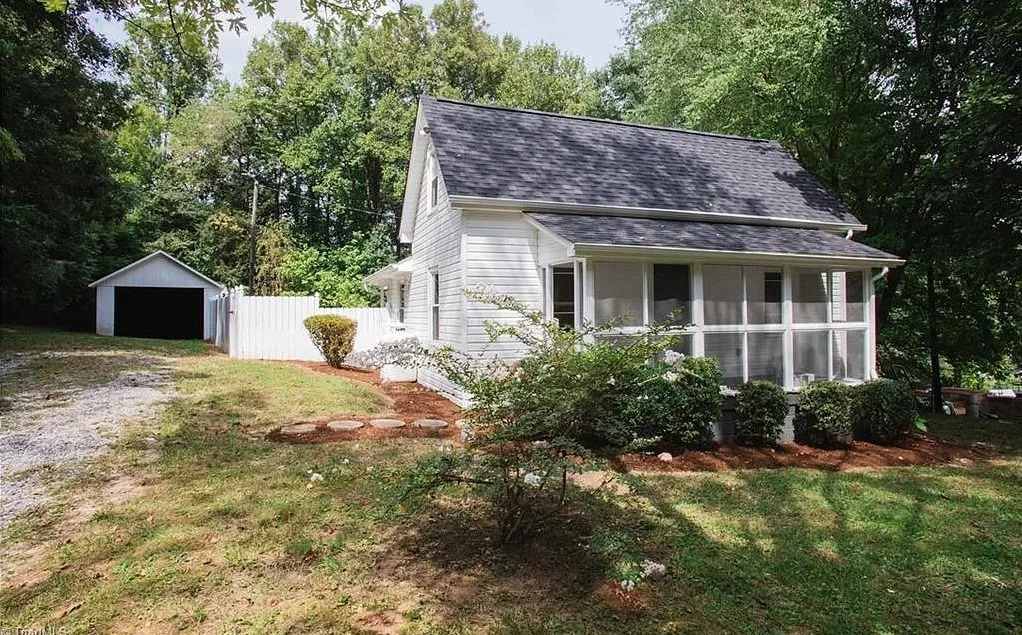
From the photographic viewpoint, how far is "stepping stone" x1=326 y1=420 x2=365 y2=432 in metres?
7.44

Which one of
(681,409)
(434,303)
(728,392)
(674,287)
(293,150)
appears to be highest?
(293,150)

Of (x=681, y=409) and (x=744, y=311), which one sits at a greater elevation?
(x=744, y=311)

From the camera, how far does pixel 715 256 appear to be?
855cm

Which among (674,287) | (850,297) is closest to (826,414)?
(674,287)

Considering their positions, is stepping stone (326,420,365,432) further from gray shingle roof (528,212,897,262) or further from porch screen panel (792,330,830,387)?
porch screen panel (792,330,830,387)

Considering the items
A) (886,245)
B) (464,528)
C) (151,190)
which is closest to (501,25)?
(151,190)

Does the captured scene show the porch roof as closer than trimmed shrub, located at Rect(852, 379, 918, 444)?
Result: No

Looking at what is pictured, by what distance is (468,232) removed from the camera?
9.67m

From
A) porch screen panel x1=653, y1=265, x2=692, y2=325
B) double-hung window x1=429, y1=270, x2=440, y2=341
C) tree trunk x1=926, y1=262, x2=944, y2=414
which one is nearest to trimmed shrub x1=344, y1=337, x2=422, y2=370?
double-hung window x1=429, y1=270, x2=440, y2=341

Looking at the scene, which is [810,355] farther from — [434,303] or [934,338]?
[434,303]

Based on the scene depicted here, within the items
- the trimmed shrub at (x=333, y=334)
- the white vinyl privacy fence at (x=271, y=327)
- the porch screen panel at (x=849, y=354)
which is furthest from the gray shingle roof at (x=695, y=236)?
the white vinyl privacy fence at (x=271, y=327)

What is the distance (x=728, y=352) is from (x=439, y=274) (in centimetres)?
565

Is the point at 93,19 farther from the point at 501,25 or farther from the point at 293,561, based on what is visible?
the point at 501,25

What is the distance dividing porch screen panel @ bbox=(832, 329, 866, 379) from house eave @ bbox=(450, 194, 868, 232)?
2765mm
